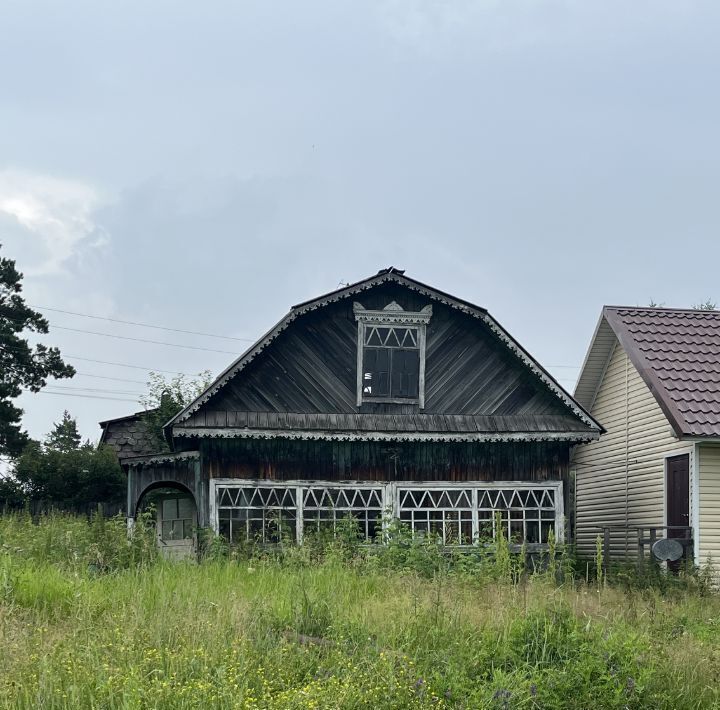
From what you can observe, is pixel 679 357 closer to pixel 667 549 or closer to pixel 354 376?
pixel 667 549

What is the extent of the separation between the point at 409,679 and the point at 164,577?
414 cm

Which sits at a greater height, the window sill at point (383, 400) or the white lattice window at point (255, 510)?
the window sill at point (383, 400)

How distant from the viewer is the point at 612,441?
1007 inches

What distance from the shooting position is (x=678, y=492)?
2158cm

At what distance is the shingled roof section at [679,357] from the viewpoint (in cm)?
1995

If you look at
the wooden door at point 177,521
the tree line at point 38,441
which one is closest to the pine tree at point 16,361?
the tree line at point 38,441

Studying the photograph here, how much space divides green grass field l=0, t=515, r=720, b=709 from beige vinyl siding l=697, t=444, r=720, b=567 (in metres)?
7.61

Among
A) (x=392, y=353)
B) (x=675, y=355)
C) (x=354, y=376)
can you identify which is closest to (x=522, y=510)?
(x=392, y=353)

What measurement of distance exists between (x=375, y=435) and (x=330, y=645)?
1094 cm

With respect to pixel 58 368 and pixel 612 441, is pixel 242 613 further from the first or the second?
pixel 58 368

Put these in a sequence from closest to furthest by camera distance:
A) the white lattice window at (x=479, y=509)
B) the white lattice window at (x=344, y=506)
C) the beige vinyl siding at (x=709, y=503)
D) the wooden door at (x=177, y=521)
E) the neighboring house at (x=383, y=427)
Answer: the beige vinyl siding at (x=709, y=503)
the neighboring house at (x=383, y=427)
the white lattice window at (x=344, y=506)
the white lattice window at (x=479, y=509)
the wooden door at (x=177, y=521)

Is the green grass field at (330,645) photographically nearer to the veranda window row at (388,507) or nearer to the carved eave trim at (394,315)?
the veranda window row at (388,507)

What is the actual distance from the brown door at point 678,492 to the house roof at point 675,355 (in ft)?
4.66

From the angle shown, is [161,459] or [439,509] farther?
[161,459]
